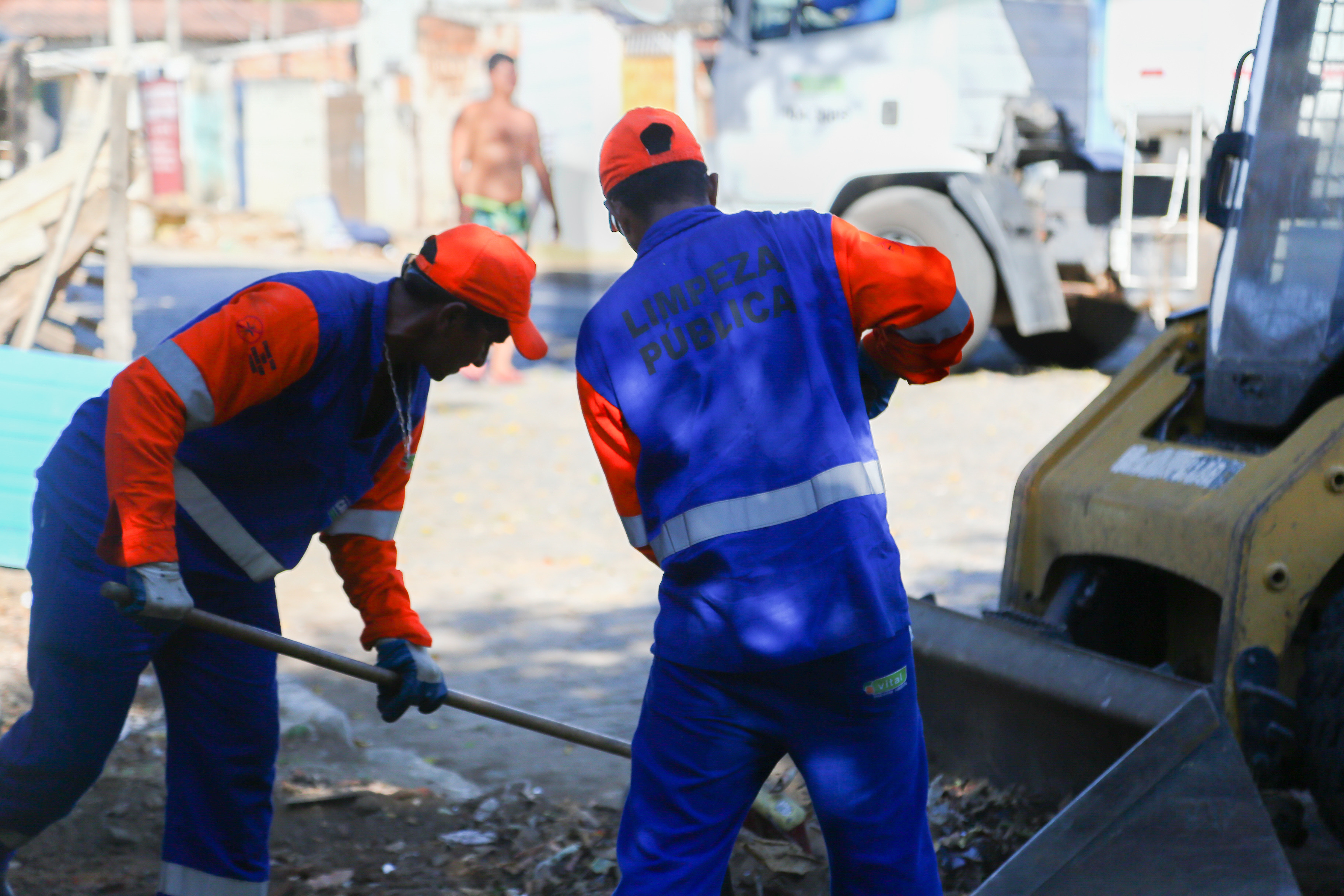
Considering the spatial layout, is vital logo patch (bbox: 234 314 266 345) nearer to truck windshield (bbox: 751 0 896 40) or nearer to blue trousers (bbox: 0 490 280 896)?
blue trousers (bbox: 0 490 280 896)

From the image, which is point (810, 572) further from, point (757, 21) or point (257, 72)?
point (257, 72)

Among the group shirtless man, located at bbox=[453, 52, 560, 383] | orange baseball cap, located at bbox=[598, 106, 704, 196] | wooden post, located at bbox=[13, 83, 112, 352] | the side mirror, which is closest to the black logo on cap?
orange baseball cap, located at bbox=[598, 106, 704, 196]

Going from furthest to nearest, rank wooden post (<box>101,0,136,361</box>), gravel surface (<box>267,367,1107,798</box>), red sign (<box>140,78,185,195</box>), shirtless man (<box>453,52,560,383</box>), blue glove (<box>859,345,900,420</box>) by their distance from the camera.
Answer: red sign (<box>140,78,185,195</box>)
shirtless man (<box>453,52,560,383</box>)
wooden post (<box>101,0,136,361</box>)
gravel surface (<box>267,367,1107,798</box>)
blue glove (<box>859,345,900,420</box>)

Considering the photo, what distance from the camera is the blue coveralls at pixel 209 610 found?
8.61 feet

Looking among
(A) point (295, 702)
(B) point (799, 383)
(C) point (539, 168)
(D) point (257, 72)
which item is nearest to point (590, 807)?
(A) point (295, 702)

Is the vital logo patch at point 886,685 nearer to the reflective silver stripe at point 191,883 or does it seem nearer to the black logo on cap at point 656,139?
the black logo on cap at point 656,139

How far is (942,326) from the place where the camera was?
218 cm

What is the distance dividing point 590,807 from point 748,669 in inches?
68.5

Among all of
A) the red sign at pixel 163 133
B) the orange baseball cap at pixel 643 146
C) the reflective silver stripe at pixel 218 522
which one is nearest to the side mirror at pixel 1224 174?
the orange baseball cap at pixel 643 146

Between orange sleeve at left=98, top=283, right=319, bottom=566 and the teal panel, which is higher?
orange sleeve at left=98, top=283, right=319, bottom=566

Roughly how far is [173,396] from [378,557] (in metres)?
0.73

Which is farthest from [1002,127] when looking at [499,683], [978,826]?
[978,826]

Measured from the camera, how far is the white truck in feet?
29.9

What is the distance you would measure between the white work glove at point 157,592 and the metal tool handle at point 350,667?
0.07 feet
